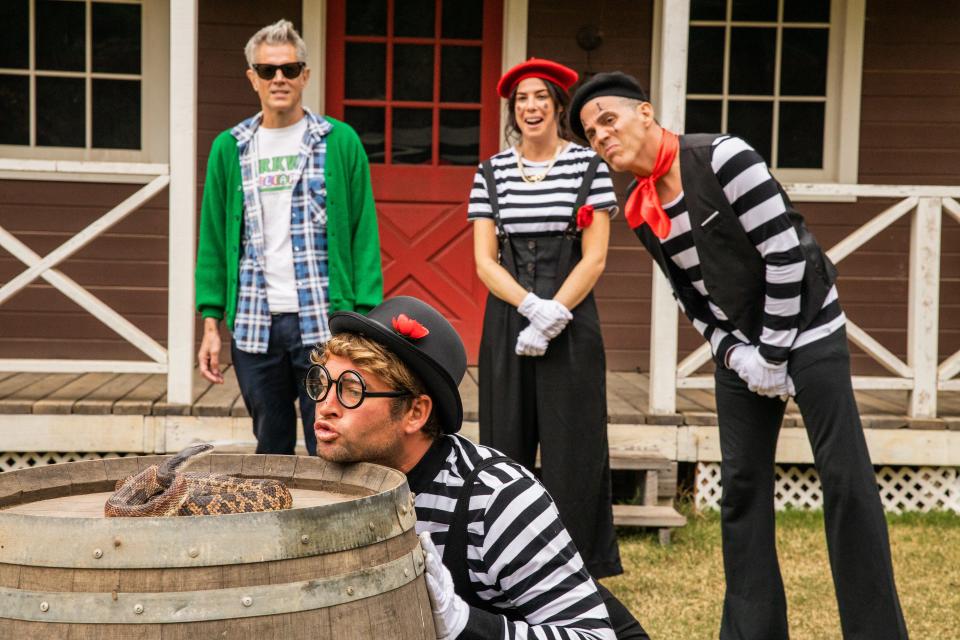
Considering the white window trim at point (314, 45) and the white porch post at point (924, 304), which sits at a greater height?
the white window trim at point (314, 45)

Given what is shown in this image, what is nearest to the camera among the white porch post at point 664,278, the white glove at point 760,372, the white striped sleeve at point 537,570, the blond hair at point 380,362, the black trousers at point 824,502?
the white striped sleeve at point 537,570

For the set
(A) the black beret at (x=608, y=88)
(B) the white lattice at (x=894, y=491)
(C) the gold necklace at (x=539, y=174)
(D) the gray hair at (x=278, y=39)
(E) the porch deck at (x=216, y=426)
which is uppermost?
(D) the gray hair at (x=278, y=39)

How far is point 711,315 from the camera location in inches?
142

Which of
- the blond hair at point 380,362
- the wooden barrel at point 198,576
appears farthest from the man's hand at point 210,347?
the wooden barrel at point 198,576

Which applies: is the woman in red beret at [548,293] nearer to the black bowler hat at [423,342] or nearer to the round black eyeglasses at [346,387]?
the black bowler hat at [423,342]

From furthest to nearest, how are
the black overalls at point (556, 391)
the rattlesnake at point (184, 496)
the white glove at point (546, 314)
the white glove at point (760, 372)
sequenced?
the black overalls at point (556, 391) < the white glove at point (546, 314) < the white glove at point (760, 372) < the rattlesnake at point (184, 496)

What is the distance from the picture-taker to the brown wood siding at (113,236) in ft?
22.8

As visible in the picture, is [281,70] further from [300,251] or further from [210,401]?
[210,401]

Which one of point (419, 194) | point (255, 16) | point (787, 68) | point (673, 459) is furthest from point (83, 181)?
point (787, 68)

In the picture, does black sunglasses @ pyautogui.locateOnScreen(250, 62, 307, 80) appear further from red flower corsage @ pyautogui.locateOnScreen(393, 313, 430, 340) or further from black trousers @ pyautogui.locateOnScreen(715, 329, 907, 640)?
red flower corsage @ pyautogui.locateOnScreen(393, 313, 430, 340)

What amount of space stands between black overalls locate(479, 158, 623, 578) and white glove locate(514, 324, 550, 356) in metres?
0.06

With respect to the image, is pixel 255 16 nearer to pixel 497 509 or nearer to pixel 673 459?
pixel 673 459

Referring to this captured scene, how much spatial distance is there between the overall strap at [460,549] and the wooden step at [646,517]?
308 centimetres

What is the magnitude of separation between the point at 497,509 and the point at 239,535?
612 millimetres
